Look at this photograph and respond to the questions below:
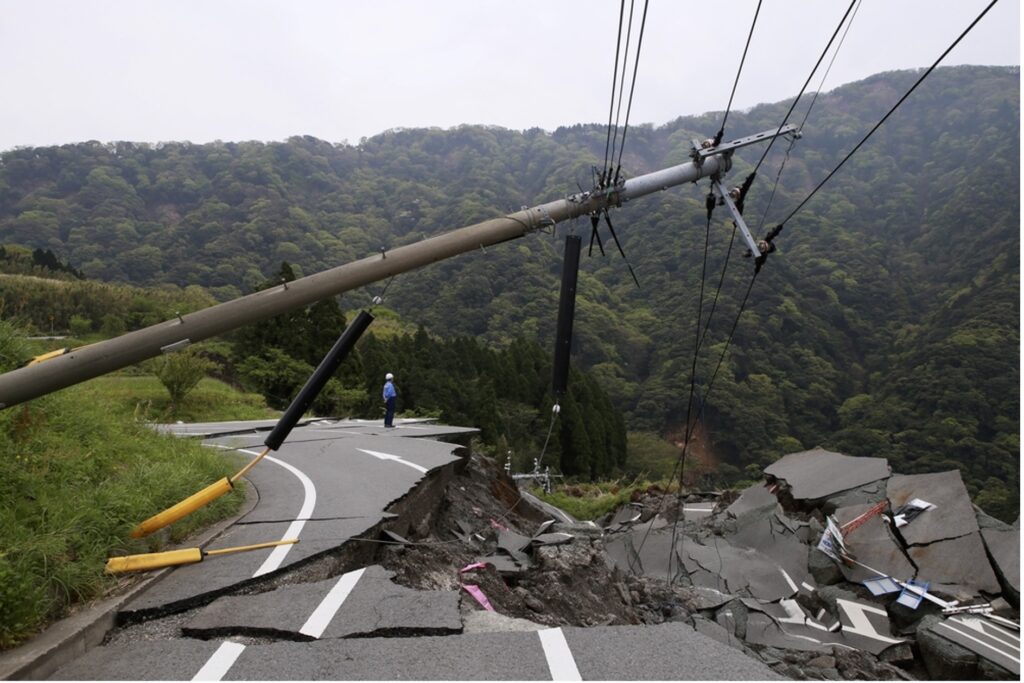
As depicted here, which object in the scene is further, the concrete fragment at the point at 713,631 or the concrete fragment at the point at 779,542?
the concrete fragment at the point at 779,542

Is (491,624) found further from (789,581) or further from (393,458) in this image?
(789,581)

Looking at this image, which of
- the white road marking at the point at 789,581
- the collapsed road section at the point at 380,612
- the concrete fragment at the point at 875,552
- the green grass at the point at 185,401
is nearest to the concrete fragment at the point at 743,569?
the white road marking at the point at 789,581

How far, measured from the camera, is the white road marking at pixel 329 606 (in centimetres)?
385

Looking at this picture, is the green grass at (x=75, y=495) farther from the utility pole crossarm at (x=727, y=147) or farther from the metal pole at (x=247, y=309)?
the utility pole crossarm at (x=727, y=147)

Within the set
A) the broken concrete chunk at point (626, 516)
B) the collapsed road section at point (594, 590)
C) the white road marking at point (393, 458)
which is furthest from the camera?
the broken concrete chunk at point (626, 516)

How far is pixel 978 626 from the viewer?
1052 cm

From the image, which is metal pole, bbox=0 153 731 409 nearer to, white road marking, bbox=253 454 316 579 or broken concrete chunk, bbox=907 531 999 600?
white road marking, bbox=253 454 316 579

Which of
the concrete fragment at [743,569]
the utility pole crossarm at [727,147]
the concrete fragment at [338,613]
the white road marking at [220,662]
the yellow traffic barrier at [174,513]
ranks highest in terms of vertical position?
the utility pole crossarm at [727,147]

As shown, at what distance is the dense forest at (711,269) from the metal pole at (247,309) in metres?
16.9

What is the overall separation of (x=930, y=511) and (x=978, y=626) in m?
3.96

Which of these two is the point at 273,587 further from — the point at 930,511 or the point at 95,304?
the point at 95,304

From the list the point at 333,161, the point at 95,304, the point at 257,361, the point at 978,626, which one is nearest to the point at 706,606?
the point at 978,626

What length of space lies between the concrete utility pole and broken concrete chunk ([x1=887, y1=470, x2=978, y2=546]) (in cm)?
1251

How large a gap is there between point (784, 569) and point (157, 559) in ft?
43.6
